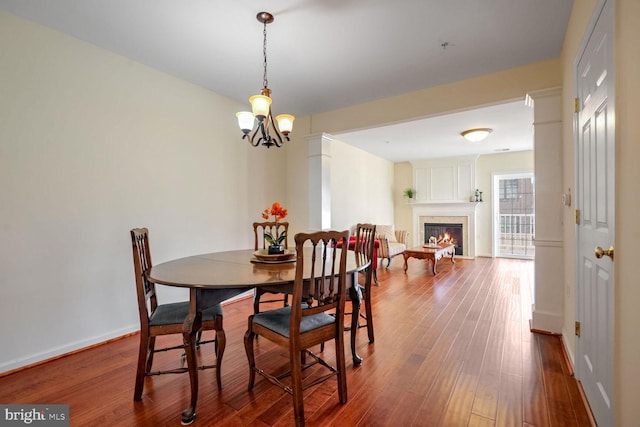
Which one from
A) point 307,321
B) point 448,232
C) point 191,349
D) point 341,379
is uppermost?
point 448,232

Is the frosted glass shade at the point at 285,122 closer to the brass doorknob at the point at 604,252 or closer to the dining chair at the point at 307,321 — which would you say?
the dining chair at the point at 307,321

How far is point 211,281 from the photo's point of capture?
5.30 feet

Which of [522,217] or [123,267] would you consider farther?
[522,217]

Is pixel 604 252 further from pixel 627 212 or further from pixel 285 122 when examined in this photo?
pixel 285 122

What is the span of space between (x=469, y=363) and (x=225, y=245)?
279 centimetres

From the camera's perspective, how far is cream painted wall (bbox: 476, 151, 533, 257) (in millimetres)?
7125

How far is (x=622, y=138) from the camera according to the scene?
46.1 inches

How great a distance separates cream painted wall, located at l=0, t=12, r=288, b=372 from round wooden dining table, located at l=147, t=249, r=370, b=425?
3.51ft

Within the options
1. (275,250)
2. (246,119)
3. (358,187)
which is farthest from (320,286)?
(358,187)

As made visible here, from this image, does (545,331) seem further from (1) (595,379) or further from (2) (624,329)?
(2) (624,329)

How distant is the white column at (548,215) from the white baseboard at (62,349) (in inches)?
148

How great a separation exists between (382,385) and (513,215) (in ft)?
22.5

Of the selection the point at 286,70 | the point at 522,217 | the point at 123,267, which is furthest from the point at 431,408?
the point at 522,217

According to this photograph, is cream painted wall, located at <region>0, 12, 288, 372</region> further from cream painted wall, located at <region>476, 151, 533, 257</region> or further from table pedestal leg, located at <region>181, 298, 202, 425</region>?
cream painted wall, located at <region>476, 151, 533, 257</region>
